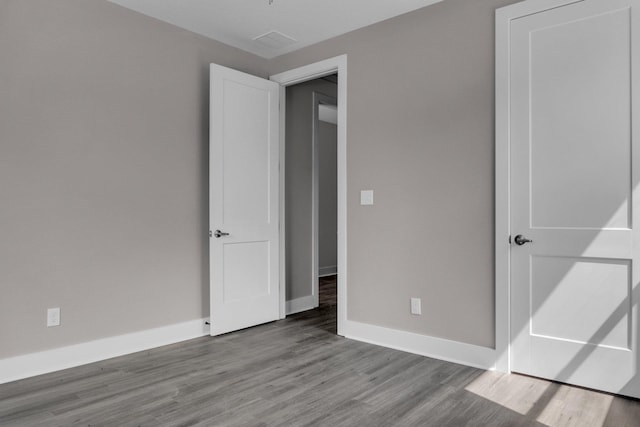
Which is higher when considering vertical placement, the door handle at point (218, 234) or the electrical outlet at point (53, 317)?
the door handle at point (218, 234)

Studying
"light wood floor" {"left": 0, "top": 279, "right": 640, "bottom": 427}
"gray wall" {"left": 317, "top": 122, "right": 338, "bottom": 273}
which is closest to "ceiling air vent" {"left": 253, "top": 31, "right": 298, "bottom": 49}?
"light wood floor" {"left": 0, "top": 279, "right": 640, "bottom": 427}

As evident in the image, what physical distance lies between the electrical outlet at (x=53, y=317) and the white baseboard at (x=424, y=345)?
2151 millimetres

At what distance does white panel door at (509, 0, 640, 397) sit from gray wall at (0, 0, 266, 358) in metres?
2.55

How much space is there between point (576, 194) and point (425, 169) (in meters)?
1.01

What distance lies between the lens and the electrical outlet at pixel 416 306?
10.5 feet

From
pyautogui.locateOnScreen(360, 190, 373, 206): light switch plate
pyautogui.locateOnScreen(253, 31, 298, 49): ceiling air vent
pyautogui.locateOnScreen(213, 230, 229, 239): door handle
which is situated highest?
pyautogui.locateOnScreen(253, 31, 298, 49): ceiling air vent

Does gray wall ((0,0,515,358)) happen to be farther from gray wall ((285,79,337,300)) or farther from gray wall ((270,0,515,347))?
gray wall ((285,79,337,300))

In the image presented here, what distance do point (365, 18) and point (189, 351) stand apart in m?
2.97

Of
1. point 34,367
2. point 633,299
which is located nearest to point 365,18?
point 633,299

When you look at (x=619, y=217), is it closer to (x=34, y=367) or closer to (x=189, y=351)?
(x=189, y=351)

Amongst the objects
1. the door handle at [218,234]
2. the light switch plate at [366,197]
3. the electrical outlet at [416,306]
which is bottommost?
the electrical outlet at [416,306]

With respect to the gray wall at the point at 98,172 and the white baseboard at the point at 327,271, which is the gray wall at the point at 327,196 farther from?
the gray wall at the point at 98,172

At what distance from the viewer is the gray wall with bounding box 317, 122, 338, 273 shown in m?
7.48

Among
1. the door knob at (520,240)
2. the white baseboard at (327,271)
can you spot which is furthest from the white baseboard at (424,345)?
the white baseboard at (327,271)
